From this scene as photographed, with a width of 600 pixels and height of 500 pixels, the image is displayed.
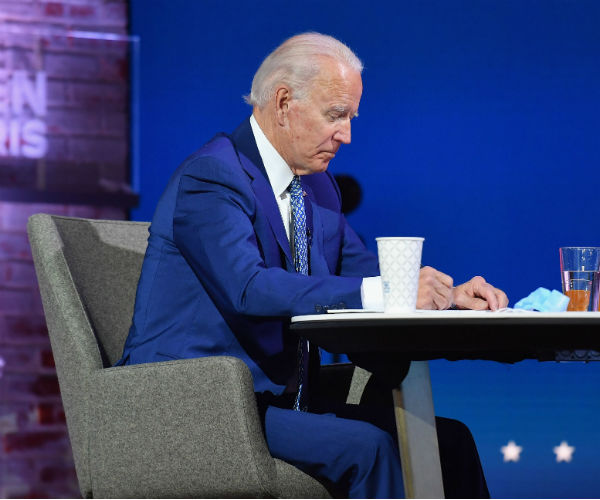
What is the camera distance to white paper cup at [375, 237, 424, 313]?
1.40 m

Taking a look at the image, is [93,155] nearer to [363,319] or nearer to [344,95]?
[344,95]

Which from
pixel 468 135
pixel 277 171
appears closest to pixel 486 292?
pixel 277 171

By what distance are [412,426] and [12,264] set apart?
197 cm

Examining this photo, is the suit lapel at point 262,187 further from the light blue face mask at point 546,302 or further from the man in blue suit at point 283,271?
the light blue face mask at point 546,302

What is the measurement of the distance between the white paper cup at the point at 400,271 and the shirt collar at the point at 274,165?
26.2 inches

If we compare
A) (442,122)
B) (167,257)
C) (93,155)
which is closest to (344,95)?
(167,257)

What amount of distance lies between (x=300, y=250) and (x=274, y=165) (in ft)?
0.74

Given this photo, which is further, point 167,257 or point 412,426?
point 167,257

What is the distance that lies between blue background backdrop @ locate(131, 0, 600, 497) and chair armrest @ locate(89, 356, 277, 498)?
4.90 ft

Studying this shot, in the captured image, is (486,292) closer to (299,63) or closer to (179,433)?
(179,433)

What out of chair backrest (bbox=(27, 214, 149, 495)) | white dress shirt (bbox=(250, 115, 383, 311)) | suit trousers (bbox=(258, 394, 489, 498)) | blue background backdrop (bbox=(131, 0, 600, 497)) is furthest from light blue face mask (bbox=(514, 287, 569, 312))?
blue background backdrop (bbox=(131, 0, 600, 497))

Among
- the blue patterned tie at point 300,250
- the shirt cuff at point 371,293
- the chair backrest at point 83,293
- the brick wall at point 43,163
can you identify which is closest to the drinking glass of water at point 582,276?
A: the shirt cuff at point 371,293

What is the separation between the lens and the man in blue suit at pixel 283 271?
162 cm

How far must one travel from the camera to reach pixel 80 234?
85.4 inches
